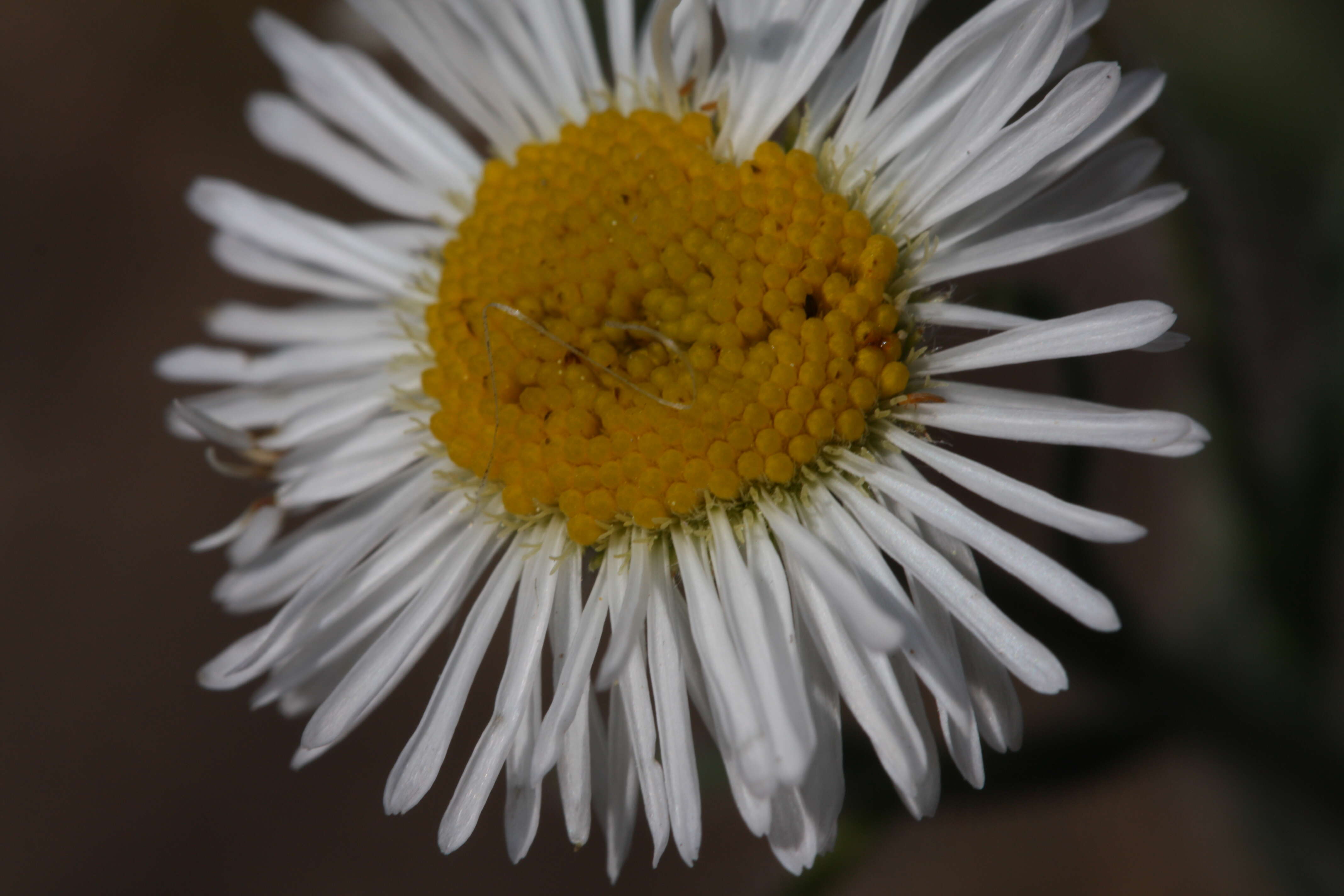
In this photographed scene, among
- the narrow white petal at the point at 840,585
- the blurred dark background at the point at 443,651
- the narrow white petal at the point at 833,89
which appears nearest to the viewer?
the narrow white petal at the point at 840,585

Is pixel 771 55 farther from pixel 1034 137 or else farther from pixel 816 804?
pixel 816 804

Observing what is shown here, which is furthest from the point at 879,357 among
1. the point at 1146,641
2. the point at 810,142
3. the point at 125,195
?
the point at 125,195

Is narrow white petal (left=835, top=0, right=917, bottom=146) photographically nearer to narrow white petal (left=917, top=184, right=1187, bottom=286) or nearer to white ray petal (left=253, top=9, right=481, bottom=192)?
narrow white petal (left=917, top=184, right=1187, bottom=286)

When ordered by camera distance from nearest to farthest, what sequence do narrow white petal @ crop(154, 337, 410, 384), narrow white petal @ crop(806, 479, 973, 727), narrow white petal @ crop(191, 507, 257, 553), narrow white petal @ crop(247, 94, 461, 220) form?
1. narrow white petal @ crop(806, 479, 973, 727)
2. narrow white petal @ crop(191, 507, 257, 553)
3. narrow white petal @ crop(154, 337, 410, 384)
4. narrow white petal @ crop(247, 94, 461, 220)

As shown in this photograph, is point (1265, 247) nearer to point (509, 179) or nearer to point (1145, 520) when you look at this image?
point (1145, 520)

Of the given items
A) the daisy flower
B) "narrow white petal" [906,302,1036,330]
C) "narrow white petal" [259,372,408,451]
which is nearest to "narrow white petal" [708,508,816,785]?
the daisy flower

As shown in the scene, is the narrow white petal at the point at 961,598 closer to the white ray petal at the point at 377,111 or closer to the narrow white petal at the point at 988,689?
the narrow white petal at the point at 988,689

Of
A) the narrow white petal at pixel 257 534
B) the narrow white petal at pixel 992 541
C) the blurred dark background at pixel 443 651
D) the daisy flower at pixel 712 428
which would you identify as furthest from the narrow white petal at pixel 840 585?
the blurred dark background at pixel 443 651

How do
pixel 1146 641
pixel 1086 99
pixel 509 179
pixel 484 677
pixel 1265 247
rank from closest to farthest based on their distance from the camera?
pixel 1086 99 < pixel 509 179 < pixel 1146 641 < pixel 1265 247 < pixel 484 677
